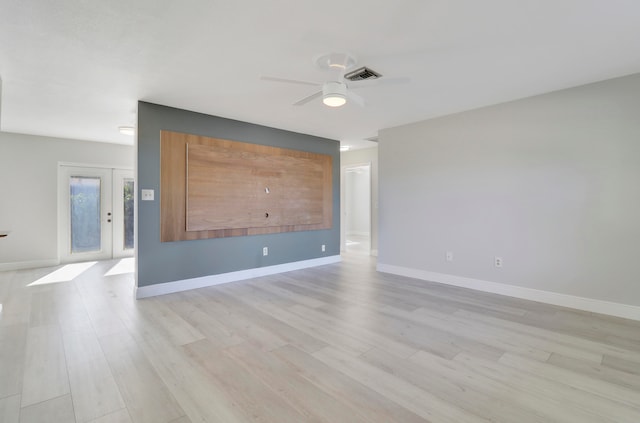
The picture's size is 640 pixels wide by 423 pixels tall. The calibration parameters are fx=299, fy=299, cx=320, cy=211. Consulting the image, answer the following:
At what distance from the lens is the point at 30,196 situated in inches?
222

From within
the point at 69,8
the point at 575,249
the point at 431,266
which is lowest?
the point at 431,266

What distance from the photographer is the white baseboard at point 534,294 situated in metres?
3.22

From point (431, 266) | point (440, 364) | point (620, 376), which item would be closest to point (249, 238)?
point (431, 266)

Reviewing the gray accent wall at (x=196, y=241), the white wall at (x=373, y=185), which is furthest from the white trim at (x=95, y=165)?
the white wall at (x=373, y=185)

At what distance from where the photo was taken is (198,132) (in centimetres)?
437

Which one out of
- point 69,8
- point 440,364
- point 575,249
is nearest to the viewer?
point 69,8

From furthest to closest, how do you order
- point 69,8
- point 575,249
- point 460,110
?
point 460,110, point 575,249, point 69,8

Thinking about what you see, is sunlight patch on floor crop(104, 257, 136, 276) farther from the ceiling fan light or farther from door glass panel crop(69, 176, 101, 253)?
the ceiling fan light

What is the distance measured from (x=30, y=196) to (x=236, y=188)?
422cm

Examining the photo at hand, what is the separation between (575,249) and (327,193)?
13.0 feet

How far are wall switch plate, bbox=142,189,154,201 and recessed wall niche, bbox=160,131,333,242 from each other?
0.45 feet

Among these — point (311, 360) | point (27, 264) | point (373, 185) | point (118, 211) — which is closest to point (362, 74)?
point (311, 360)

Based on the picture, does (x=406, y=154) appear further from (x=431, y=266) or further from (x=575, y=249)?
(x=575, y=249)

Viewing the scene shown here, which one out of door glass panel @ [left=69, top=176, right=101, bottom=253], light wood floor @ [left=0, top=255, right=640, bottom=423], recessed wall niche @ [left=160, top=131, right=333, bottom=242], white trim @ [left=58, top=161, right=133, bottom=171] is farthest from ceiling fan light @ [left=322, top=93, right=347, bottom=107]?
door glass panel @ [left=69, top=176, right=101, bottom=253]
